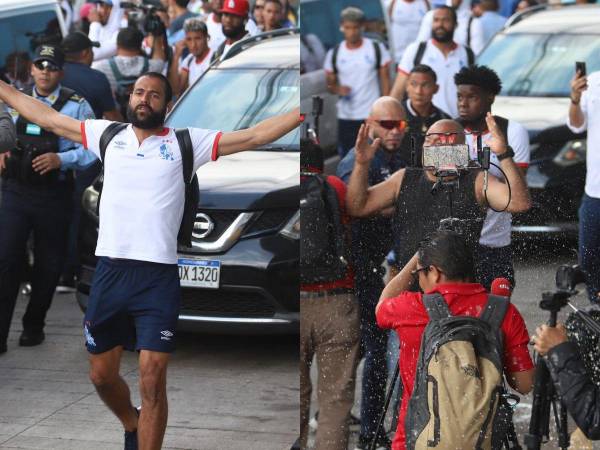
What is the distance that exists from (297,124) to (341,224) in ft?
1.47

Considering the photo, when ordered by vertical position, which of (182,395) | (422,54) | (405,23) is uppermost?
(405,23)

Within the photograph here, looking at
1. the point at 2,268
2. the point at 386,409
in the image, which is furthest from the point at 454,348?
the point at 2,268

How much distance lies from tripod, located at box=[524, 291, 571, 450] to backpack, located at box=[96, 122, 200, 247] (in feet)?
5.25

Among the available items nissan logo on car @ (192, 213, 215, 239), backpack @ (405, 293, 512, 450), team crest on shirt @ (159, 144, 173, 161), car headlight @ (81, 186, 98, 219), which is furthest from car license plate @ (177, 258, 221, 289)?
backpack @ (405, 293, 512, 450)

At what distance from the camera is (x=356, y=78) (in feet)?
15.7

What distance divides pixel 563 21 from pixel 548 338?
1.29 meters

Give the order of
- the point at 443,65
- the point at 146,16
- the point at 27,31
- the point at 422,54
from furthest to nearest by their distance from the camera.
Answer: the point at 146,16
the point at 27,31
the point at 422,54
the point at 443,65

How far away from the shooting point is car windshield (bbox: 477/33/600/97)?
15.2ft

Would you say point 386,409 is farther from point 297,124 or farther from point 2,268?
point 2,268

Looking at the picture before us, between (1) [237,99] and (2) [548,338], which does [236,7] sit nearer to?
(1) [237,99]

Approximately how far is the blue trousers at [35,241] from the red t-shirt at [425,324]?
139 inches

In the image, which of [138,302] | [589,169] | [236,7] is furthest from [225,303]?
[589,169]

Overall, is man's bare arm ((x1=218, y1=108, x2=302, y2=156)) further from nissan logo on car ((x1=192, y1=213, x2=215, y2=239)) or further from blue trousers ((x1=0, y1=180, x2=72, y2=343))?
blue trousers ((x1=0, y1=180, x2=72, y2=343))

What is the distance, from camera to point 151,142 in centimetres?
525
